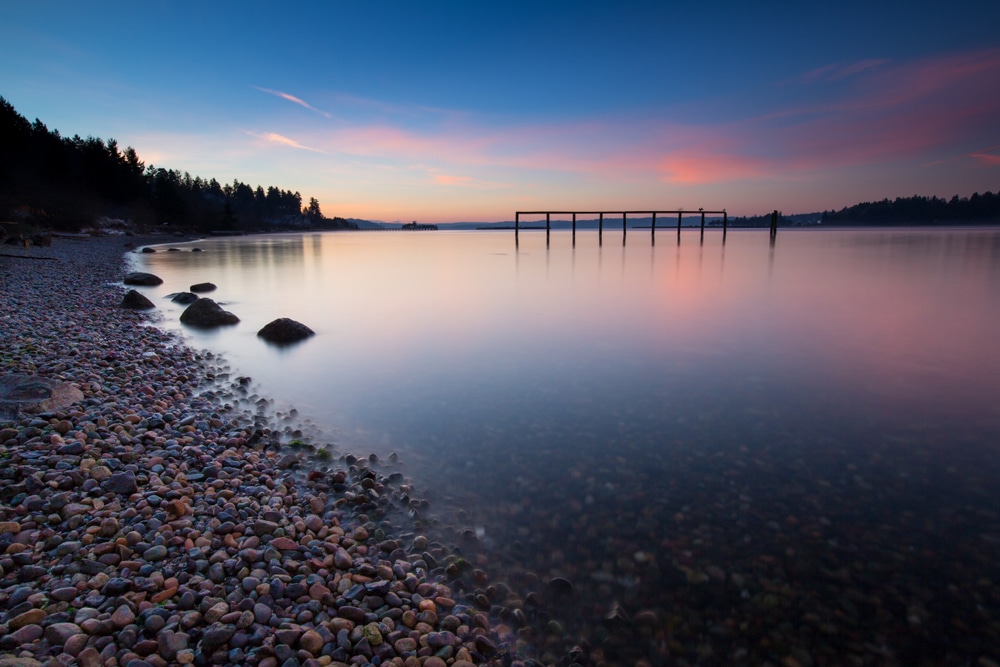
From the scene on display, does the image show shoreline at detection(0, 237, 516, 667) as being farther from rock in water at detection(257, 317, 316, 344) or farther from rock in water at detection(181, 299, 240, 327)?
rock in water at detection(181, 299, 240, 327)

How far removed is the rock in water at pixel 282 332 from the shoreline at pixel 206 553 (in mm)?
5128

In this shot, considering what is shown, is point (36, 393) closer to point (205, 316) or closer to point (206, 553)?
point (206, 553)

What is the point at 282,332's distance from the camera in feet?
37.4

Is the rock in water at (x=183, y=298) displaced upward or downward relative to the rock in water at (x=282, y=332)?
upward

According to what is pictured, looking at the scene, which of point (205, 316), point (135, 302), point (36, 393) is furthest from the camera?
point (135, 302)

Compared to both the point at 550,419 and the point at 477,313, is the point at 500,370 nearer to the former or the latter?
the point at 550,419

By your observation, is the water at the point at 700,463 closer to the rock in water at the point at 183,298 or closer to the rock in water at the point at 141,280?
the rock in water at the point at 183,298

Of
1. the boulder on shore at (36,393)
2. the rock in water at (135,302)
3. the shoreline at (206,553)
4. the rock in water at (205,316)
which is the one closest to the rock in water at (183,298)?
the rock in water at (135,302)

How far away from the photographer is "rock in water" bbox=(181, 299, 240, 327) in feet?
42.2

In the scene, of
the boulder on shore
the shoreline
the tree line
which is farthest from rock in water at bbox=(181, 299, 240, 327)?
the tree line

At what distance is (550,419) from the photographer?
6574mm

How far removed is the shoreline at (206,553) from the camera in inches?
104

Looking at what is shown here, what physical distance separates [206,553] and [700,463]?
4613 millimetres

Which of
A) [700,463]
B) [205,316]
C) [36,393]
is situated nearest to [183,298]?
[205,316]
